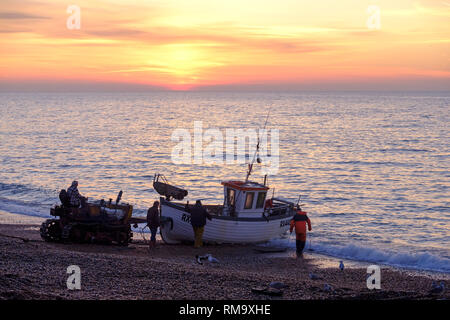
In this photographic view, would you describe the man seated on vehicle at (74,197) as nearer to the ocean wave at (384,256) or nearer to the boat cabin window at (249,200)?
the boat cabin window at (249,200)

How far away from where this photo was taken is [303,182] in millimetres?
40656

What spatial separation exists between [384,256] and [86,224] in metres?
10.8

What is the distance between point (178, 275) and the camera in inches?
535

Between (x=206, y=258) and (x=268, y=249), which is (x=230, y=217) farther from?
(x=206, y=258)

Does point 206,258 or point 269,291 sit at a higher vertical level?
point 269,291

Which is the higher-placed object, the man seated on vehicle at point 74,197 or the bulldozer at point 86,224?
the man seated on vehicle at point 74,197

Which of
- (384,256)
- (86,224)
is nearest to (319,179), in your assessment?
(384,256)

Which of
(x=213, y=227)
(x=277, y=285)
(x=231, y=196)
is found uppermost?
(x=231, y=196)

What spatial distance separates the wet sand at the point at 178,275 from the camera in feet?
37.2

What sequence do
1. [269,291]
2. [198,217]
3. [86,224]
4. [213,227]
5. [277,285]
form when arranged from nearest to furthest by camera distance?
[269,291] → [277,285] → [86,224] → [198,217] → [213,227]

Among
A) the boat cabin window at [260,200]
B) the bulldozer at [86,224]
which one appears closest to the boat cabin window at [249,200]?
the boat cabin window at [260,200]

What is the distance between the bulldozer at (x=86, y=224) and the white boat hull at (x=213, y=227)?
7.21 ft
